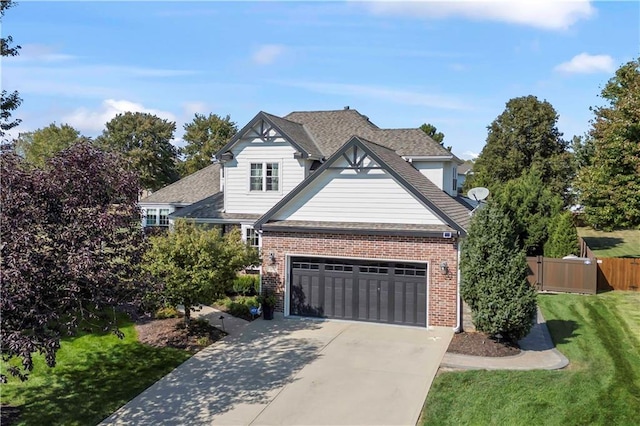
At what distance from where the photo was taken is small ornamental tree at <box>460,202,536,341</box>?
12680 mm

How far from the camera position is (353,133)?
2503 centimetres

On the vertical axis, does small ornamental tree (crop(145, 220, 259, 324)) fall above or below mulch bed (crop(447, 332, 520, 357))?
above

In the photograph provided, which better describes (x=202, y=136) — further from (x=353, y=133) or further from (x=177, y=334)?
(x=177, y=334)

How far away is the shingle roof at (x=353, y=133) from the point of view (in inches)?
904

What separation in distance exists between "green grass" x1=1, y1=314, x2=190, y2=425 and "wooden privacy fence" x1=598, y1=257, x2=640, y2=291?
18.3 meters

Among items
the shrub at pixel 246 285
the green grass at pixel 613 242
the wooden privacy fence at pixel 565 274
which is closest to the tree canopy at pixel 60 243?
the shrub at pixel 246 285

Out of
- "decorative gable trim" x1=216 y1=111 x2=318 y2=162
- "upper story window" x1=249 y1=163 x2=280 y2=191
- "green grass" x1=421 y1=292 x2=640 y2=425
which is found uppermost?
"decorative gable trim" x1=216 y1=111 x2=318 y2=162

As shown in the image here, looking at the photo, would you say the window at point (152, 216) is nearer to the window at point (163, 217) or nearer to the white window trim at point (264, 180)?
the window at point (163, 217)

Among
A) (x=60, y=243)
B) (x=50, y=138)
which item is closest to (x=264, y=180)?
(x=60, y=243)

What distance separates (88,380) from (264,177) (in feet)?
38.6

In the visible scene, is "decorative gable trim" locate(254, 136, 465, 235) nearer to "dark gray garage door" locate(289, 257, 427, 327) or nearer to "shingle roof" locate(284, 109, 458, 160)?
"dark gray garage door" locate(289, 257, 427, 327)

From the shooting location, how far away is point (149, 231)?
1552 centimetres

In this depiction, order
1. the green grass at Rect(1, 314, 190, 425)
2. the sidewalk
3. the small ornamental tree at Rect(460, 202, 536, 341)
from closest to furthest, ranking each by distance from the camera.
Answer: the green grass at Rect(1, 314, 190, 425) → the sidewalk → the small ornamental tree at Rect(460, 202, 536, 341)

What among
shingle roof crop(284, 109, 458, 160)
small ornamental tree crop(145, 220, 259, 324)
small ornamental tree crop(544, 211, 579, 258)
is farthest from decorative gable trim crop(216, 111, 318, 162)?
small ornamental tree crop(544, 211, 579, 258)
